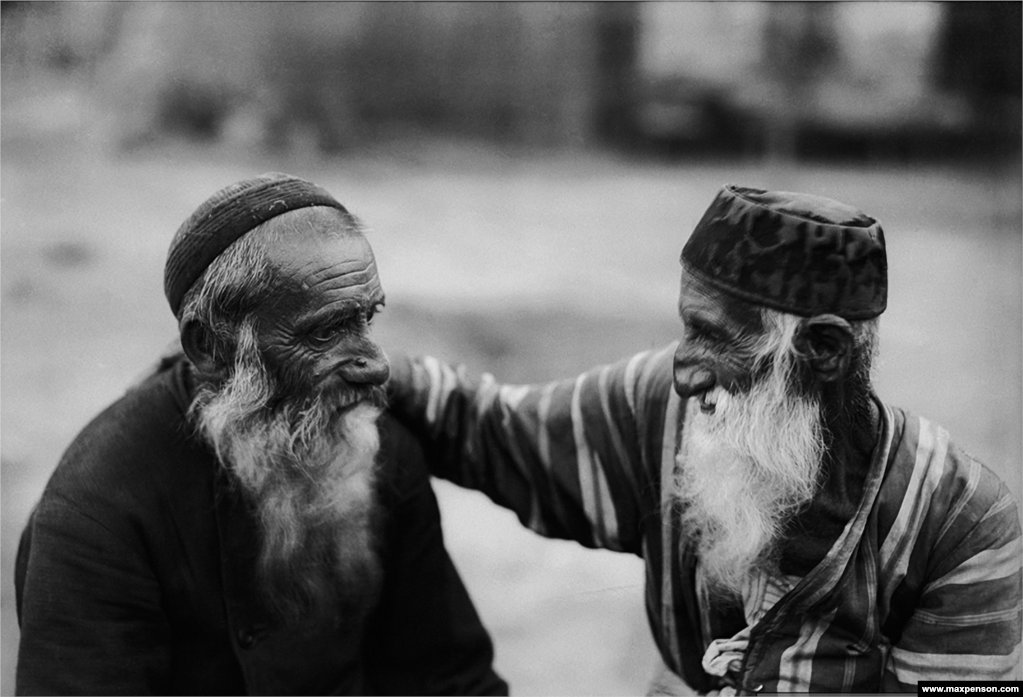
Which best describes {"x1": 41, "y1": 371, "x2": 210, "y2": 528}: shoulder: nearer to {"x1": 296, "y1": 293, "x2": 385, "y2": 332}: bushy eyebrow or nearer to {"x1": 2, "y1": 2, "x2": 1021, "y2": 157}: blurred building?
{"x1": 296, "y1": 293, "x2": 385, "y2": 332}: bushy eyebrow

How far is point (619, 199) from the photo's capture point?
27.5 ft

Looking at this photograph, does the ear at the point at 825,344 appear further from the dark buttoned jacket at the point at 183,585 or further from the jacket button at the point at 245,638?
the jacket button at the point at 245,638

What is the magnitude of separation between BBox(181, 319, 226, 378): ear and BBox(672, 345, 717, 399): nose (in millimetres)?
1020

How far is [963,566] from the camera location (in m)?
2.12

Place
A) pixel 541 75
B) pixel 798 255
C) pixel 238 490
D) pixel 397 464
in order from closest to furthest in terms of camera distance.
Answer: pixel 798 255 < pixel 238 490 < pixel 397 464 < pixel 541 75

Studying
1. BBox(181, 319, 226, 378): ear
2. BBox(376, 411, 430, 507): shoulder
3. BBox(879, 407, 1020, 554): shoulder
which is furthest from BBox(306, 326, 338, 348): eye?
BBox(879, 407, 1020, 554): shoulder

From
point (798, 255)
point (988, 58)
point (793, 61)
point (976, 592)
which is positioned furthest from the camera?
point (793, 61)

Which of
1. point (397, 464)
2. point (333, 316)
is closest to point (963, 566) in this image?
point (397, 464)

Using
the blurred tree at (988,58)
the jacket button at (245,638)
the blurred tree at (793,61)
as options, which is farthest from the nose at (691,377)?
the blurred tree at (793,61)

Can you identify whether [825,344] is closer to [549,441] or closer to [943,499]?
[943,499]

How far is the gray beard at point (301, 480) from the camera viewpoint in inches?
89.8

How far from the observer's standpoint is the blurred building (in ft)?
20.4

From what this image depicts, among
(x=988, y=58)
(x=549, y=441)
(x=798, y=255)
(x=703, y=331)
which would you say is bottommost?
(x=549, y=441)

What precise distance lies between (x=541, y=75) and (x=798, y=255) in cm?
585
